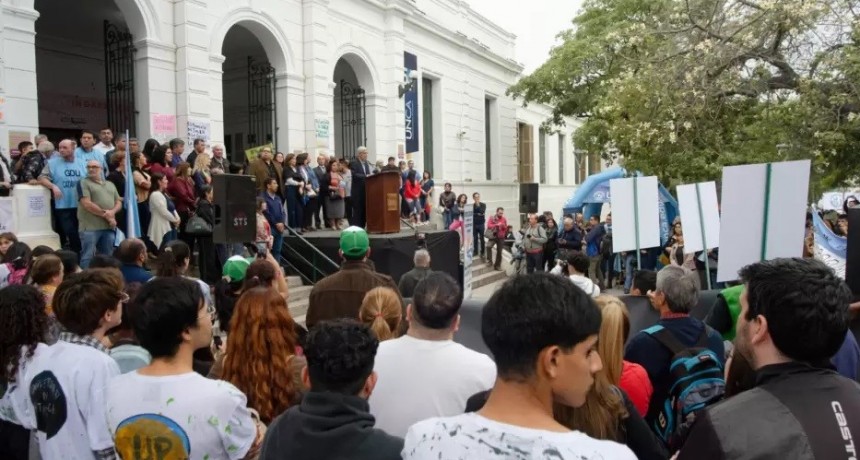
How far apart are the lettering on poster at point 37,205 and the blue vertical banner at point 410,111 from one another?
12785 mm

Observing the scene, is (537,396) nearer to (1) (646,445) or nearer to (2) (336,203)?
(1) (646,445)

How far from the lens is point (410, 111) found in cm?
2098

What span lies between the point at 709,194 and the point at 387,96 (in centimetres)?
1383

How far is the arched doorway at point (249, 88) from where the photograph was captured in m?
16.2

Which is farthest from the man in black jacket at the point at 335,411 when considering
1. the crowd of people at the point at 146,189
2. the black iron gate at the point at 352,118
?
the black iron gate at the point at 352,118

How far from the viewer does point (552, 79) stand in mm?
23969

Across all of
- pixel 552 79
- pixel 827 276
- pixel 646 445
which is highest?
pixel 552 79

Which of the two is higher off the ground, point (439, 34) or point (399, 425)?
point (439, 34)

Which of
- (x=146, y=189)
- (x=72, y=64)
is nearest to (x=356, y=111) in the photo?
(x=72, y=64)

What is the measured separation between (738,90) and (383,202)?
6.86 meters

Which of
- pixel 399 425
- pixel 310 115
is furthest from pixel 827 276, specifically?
pixel 310 115

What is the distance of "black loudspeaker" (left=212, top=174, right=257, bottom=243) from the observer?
7871 millimetres

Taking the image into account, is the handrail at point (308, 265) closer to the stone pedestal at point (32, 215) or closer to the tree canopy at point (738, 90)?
the stone pedestal at point (32, 215)

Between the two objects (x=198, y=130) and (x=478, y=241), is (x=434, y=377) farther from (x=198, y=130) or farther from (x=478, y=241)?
(x=478, y=241)
